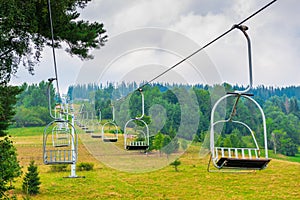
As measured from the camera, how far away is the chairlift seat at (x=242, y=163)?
9.10 ft

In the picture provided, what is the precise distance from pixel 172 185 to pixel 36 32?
31.1ft

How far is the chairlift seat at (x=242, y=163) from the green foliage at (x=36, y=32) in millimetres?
3819

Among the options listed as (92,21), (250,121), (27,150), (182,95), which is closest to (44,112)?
(27,150)

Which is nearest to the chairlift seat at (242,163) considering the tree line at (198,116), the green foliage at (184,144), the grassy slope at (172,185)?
the grassy slope at (172,185)

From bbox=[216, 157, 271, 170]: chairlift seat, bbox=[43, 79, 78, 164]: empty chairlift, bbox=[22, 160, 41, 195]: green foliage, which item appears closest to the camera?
bbox=[216, 157, 271, 170]: chairlift seat

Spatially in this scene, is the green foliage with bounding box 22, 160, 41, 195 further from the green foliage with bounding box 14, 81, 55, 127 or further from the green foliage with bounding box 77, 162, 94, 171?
the green foliage with bounding box 14, 81, 55, 127

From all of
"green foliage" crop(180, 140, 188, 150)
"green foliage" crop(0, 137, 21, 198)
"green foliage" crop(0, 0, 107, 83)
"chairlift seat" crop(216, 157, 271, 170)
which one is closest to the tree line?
"green foliage" crop(180, 140, 188, 150)

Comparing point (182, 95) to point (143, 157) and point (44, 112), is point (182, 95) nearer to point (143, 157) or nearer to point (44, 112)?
point (143, 157)

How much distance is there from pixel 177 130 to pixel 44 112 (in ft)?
47.4

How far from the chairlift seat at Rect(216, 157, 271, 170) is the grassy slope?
9088mm

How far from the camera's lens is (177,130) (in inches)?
1137

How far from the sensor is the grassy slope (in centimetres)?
1230

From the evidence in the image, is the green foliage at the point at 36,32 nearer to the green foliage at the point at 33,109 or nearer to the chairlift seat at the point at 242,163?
the chairlift seat at the point at 242,163

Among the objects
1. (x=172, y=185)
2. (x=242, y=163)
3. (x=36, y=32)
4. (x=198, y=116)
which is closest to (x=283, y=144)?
(x=198, y=116)
